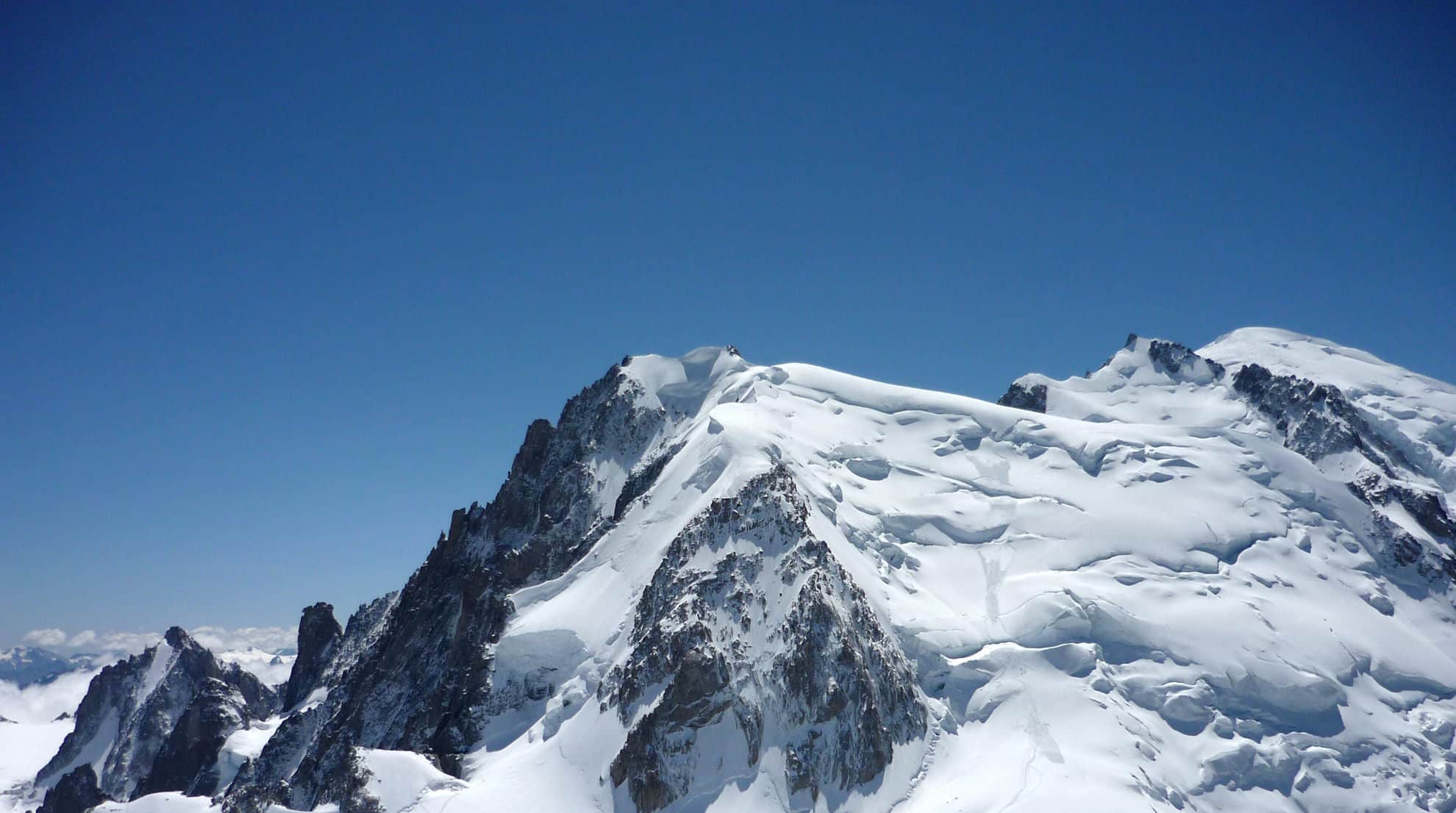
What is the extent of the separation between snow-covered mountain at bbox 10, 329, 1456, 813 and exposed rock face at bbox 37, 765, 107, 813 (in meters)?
50.8

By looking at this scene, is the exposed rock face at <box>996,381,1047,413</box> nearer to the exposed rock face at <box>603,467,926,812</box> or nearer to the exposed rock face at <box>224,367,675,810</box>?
the exposed rock face at <box>224,367,675,810</box>

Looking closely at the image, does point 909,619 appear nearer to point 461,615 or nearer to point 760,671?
point 760,671

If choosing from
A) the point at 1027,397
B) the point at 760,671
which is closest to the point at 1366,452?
the point at 1027,397

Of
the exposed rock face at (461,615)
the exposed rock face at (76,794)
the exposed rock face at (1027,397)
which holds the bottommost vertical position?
the exposed rock face at (76,794)

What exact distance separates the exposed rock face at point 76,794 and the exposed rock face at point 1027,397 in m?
194

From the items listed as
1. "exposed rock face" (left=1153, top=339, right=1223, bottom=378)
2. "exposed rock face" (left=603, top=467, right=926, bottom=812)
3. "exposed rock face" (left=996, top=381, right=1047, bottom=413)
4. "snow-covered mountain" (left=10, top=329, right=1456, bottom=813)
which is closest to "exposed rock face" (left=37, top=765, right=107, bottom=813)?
"snow-covered mountain" (left=10, top=329, right=1456, bottom=813)

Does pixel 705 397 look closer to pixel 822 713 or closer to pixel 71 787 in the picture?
pixel 822 713

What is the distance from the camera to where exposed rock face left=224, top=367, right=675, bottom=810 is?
361 ft

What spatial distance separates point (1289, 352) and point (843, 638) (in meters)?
154

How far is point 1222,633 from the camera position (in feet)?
346

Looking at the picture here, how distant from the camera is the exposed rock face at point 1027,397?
560 feet

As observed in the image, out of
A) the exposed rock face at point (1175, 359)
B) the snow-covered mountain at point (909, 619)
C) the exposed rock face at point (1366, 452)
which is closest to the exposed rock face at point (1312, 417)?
the exposed rock face at point (1366, 452)

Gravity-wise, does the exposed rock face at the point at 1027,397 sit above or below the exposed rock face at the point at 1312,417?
above

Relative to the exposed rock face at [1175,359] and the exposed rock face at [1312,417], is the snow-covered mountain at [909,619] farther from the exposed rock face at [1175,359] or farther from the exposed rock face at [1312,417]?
the exposed rock face at [1175,359]
